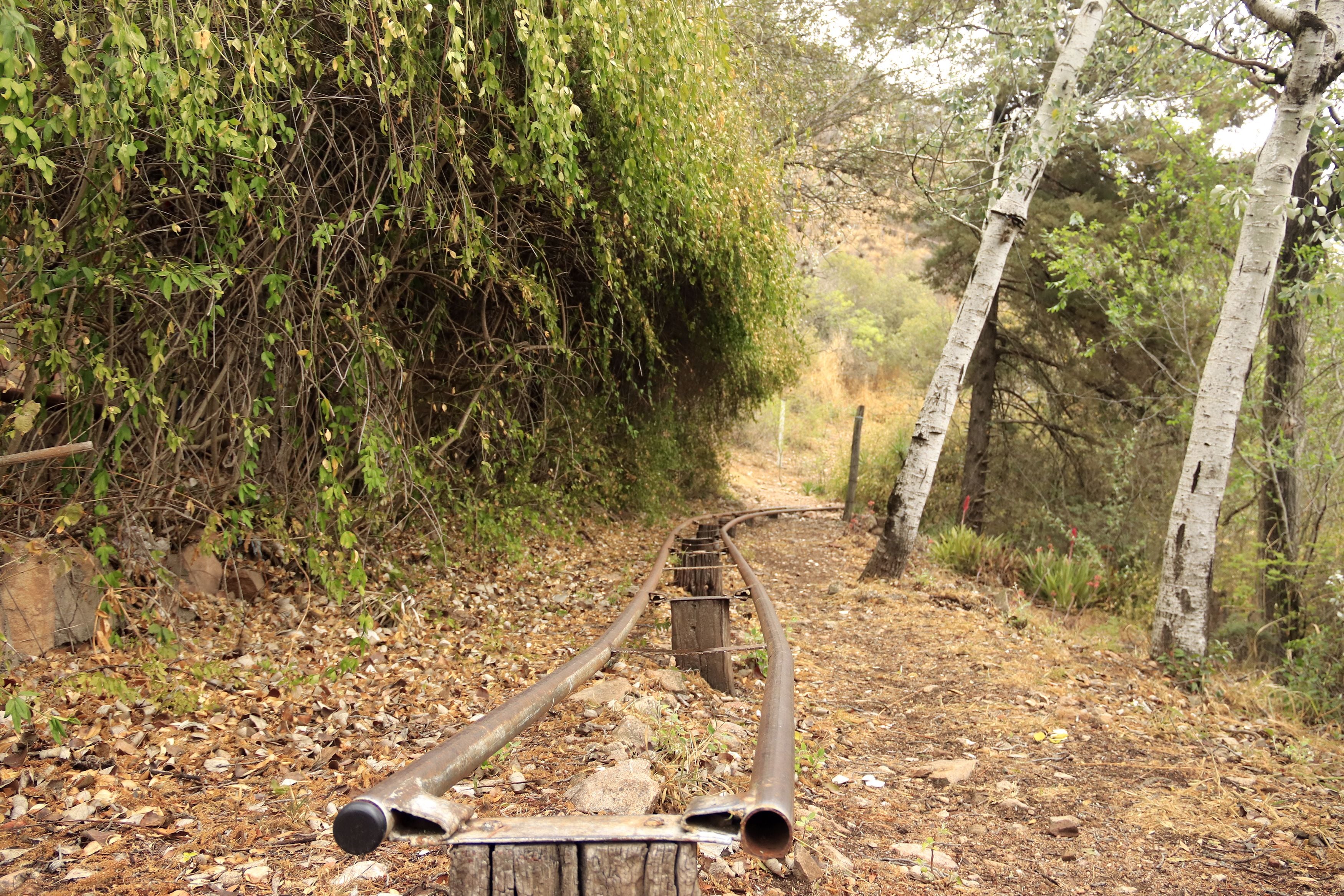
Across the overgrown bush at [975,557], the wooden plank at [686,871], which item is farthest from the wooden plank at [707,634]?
the overgrown bush at [975,557]

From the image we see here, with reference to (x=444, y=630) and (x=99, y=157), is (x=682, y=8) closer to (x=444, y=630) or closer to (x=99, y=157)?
(x=99, y=157)

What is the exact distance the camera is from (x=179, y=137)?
11.3ft

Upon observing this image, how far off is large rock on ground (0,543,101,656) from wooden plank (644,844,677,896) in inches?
147

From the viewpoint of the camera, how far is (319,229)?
174 inches

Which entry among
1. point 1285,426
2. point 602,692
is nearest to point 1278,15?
point 1285,426

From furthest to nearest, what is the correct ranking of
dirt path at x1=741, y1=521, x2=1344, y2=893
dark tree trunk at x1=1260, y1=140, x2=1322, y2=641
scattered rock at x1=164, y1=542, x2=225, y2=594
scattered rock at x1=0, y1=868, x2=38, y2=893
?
dark tree trunk at x1=1260, y1=140, x2=1322, y2=641, scattered rock at x1=164, y1=542, x2=225, y2=594, dirt path at x1=741, y1=521, x2=1344, y2=893, scattered rock at x1=0, y1=868, x2=38, y2=893

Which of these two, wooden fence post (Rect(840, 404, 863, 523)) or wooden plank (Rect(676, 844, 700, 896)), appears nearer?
wooden plank (Rect(676, 844, 700, 896))

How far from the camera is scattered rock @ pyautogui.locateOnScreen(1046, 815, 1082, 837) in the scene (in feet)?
11.4

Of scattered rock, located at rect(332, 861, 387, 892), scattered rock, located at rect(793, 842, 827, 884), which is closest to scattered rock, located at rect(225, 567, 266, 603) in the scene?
scattered rock, located at rect(332, 861, 387, 892)

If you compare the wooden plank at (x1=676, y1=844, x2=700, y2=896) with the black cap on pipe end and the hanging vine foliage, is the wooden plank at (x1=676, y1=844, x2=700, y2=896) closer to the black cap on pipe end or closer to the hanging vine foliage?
the black cap on pipe end

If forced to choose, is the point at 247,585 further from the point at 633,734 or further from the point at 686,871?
the point at 686,871

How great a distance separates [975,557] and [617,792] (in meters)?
8.58

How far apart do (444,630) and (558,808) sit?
2.88m

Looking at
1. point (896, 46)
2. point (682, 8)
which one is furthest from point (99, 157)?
point (896, 46)
